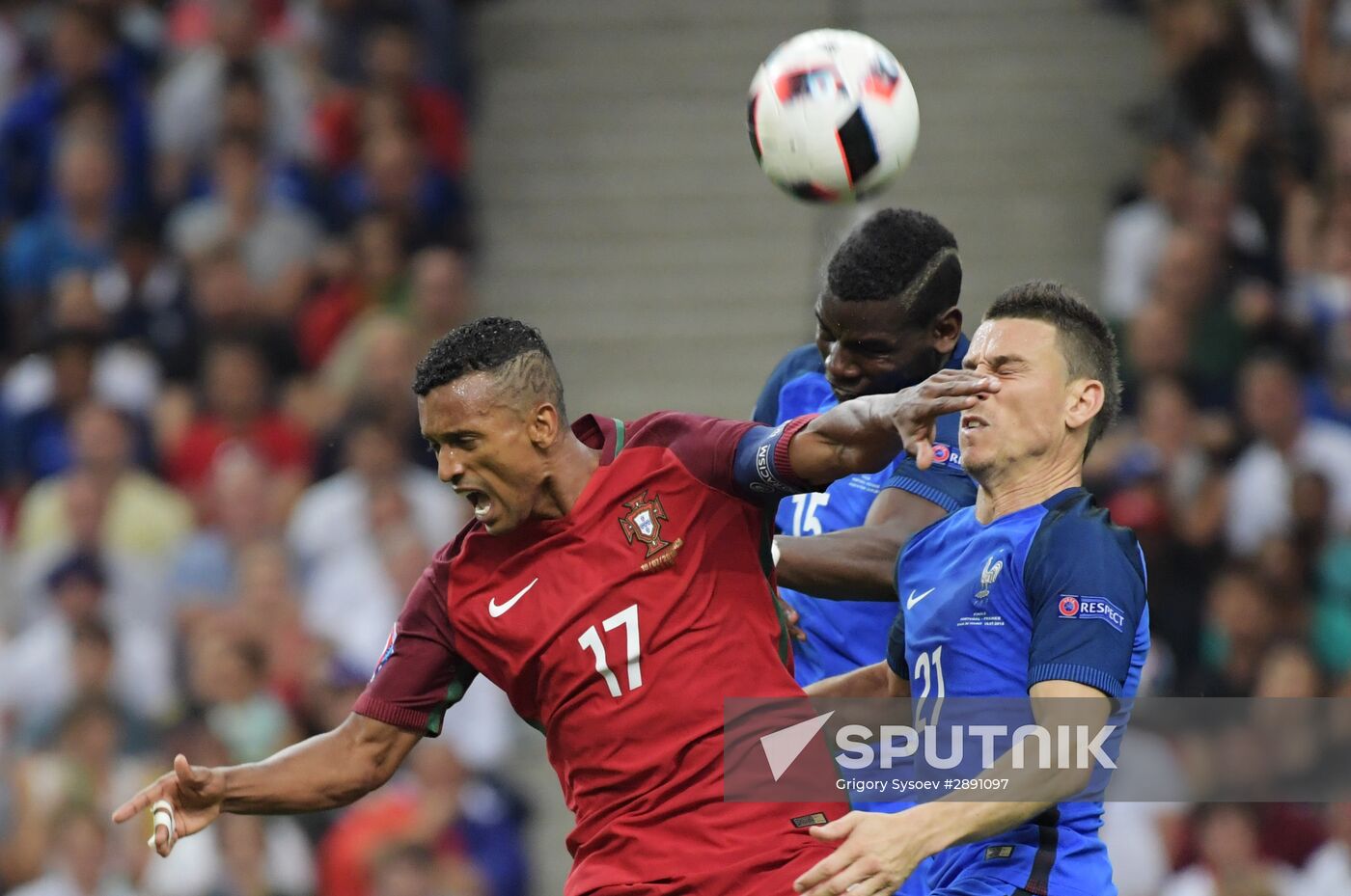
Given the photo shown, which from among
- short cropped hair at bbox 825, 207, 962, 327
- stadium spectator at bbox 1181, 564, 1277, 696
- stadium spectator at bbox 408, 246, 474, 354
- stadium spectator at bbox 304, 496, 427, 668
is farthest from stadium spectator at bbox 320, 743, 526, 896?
short cropped hair at bbox 825, 207, 962, 327

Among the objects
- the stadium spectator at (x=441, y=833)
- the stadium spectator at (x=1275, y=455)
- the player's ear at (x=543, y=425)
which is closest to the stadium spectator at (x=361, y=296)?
the stadium spectator at (x=441, y=833)

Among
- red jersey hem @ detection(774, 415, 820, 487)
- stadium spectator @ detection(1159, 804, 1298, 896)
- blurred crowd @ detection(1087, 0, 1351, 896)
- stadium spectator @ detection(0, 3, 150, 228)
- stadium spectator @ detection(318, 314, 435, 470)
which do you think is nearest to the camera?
red jersey hem @ detection(774, 415, 820, 487)

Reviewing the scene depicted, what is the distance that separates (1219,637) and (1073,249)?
9.18ft

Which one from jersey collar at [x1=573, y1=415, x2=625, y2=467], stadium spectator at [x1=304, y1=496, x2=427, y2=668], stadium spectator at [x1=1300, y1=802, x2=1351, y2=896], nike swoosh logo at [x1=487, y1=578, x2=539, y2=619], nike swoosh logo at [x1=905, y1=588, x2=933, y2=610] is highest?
stadium spectator at [x1=304, y1=496, x2=427, y2=668]

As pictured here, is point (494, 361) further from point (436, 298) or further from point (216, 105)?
point (216, 105)

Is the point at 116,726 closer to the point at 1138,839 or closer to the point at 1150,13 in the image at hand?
the point at 1138,839

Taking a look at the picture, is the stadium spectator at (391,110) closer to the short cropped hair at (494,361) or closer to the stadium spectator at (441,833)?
the stadium spectator at (441,833)

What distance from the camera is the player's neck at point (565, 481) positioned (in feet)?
14.5

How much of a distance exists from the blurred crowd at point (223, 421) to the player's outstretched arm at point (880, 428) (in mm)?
4434

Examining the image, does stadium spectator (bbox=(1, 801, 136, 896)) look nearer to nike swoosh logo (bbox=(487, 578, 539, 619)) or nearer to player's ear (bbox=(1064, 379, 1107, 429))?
nike swoosh logo (bbox=(487, 578, 539, 619))

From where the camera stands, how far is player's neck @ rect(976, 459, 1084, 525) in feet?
13.5

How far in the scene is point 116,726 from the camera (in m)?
8.75

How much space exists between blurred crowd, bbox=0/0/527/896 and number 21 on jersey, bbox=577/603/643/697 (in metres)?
3.95

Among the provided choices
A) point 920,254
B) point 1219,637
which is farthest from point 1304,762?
point 920,254
